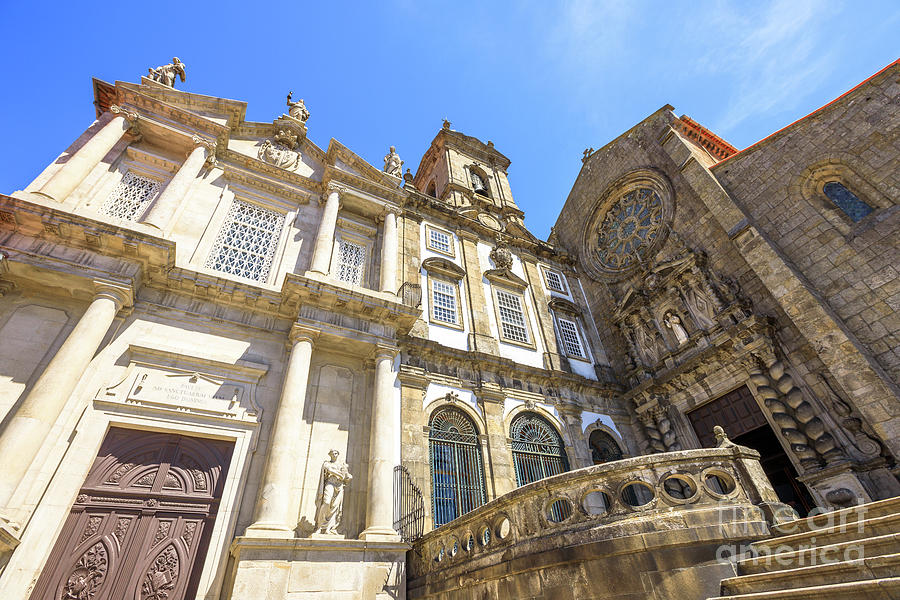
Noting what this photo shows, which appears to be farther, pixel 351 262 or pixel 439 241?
pixel 439 241

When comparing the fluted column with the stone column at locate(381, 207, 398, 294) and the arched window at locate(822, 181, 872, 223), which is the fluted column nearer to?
the stone column at locate(381, 207, 398, 294)

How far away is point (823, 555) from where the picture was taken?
4.29 metres

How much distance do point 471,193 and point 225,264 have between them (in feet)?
42.2

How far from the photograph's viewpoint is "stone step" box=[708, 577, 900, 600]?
338cm

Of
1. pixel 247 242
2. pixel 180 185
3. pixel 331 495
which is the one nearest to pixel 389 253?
pixel 247 242

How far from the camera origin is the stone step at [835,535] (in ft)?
14.5

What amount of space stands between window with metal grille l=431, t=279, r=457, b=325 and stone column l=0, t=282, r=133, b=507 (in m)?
8.28

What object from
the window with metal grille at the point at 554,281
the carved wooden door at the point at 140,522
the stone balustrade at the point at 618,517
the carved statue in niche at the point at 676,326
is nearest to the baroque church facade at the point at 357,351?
the carved wooden door at the point at 140,522

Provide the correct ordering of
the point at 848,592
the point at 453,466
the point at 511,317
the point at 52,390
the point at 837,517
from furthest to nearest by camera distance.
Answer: the point at 511,317 < the point at 453,466 < the point at 52,390 < the point at 837,517 < the point at 848,592

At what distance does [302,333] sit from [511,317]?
8220 millimetres

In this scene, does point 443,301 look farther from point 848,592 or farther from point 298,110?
point 848,592

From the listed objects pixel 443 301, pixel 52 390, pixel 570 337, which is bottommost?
pixel 52 390

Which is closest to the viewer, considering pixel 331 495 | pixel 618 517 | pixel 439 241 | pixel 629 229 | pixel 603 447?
pixel 618 517

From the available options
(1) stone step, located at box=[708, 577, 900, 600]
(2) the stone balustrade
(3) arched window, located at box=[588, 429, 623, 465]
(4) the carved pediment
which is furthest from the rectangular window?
(1) stone step, located at box=[708, 577, 900, 600]
